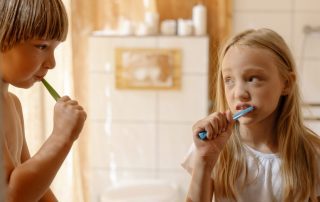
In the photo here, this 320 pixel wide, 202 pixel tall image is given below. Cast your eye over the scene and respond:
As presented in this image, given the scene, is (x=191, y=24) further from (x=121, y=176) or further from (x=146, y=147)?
(x=121, y=176)

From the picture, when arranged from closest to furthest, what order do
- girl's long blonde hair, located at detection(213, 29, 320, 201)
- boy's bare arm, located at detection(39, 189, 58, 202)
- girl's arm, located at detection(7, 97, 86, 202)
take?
1. girl's arm, located at detection(7, 97, 86, 202)
2. boy's bare arm, located at detection(39, 189, 58, 202)
3. girl's long blonde hair, located at detection(213, 29, 320, 201)

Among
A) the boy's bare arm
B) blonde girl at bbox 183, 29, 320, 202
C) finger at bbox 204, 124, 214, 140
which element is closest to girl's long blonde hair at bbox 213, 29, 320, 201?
blonde girl at bbox 183, 29, 320, 202

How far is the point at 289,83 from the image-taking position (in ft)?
2.59

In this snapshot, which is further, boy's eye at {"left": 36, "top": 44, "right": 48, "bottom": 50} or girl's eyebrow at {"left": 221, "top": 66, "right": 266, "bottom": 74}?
girl's eyebrow at {"left": 221, "top": 66, "right": 266, "bottom": 74}

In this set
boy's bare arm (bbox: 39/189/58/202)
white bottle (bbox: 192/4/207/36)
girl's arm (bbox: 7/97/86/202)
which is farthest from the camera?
white bottle (bbox: 192/4/207/36)

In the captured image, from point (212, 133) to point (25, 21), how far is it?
295 mm

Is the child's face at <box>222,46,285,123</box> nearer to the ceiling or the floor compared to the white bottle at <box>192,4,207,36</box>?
nearer to the floor

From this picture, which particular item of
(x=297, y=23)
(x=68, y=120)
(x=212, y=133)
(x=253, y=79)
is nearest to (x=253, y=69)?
(x=253, y=79)

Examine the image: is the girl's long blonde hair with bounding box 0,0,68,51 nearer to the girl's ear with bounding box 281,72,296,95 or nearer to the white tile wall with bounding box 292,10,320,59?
the girl's ear with bounding box 281,72,296,95

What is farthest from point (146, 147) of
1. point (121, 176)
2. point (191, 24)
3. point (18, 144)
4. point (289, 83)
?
point (18, 144)

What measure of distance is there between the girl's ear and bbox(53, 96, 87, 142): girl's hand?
0.38 metres

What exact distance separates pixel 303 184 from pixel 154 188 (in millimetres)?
956

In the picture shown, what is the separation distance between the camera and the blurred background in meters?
1.73

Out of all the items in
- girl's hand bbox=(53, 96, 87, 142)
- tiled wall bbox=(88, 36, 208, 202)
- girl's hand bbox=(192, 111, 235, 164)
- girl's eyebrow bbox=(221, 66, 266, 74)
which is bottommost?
tiled wall bbox=(88, 36, 208, 202)
